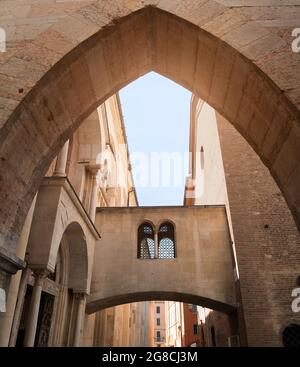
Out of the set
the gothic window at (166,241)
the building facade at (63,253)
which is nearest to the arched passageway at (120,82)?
the building facade at (63,253)

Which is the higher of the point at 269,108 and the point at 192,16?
the point at 192,16

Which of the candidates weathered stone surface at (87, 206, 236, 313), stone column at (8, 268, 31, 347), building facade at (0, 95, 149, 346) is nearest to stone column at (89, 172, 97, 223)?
building facade at (0, 95, 149, 346)

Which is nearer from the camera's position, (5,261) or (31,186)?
(5,261)

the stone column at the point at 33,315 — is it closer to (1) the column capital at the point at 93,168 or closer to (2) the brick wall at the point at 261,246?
(1) the column capital at the point at 93,168

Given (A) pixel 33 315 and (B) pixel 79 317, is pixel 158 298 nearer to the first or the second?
(B) pixel 79 317

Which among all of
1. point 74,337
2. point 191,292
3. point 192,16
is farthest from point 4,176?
point 191,292

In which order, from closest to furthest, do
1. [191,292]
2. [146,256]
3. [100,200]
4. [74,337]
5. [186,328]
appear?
1. [74,337]
2. [191,292]
3. [146,256]
4. [100,200]
5. [186,328]

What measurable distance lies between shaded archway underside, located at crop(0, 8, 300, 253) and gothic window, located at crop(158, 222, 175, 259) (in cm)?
709

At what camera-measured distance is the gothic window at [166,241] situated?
10.6m

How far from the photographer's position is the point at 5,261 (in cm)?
311

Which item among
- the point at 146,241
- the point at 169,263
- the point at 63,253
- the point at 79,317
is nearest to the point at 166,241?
the point at 146,241
